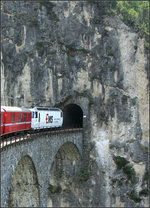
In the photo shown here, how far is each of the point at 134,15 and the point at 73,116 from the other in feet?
64.8

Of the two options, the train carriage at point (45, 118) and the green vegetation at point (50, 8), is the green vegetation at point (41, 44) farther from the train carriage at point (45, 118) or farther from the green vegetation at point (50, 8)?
the train carriage at point (45, 118)

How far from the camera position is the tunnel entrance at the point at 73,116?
142ft

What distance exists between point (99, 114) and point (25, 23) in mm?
16598

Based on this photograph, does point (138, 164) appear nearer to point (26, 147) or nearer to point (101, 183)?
point (101, 183)

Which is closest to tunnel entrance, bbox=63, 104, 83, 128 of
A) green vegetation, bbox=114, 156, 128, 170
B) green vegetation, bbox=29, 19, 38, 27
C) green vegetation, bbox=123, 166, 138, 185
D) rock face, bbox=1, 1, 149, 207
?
rock face, bbox=1, 1, 149, 207

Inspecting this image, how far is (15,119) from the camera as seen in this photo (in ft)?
79.9

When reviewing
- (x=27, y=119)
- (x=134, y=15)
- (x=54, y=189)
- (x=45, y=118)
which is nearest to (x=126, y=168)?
(x=54, y=189)

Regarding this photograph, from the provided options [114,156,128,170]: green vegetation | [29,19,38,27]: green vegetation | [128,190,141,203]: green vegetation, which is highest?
[29,19,38,27]: green vegetation

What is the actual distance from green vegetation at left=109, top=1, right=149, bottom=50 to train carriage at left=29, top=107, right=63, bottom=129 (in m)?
17.3

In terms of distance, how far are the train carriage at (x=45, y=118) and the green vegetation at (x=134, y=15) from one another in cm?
1730

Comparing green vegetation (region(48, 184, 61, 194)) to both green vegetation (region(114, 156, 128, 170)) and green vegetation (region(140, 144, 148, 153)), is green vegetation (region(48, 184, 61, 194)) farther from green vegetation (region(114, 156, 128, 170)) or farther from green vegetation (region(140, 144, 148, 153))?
green vegetation (region(140, 144, 148, 153))

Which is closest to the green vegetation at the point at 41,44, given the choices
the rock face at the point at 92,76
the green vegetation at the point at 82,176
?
the rock face at the point at 92,76

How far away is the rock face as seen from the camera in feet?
124

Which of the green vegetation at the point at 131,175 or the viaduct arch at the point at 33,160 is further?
the green vegetation at the point at 131,175
